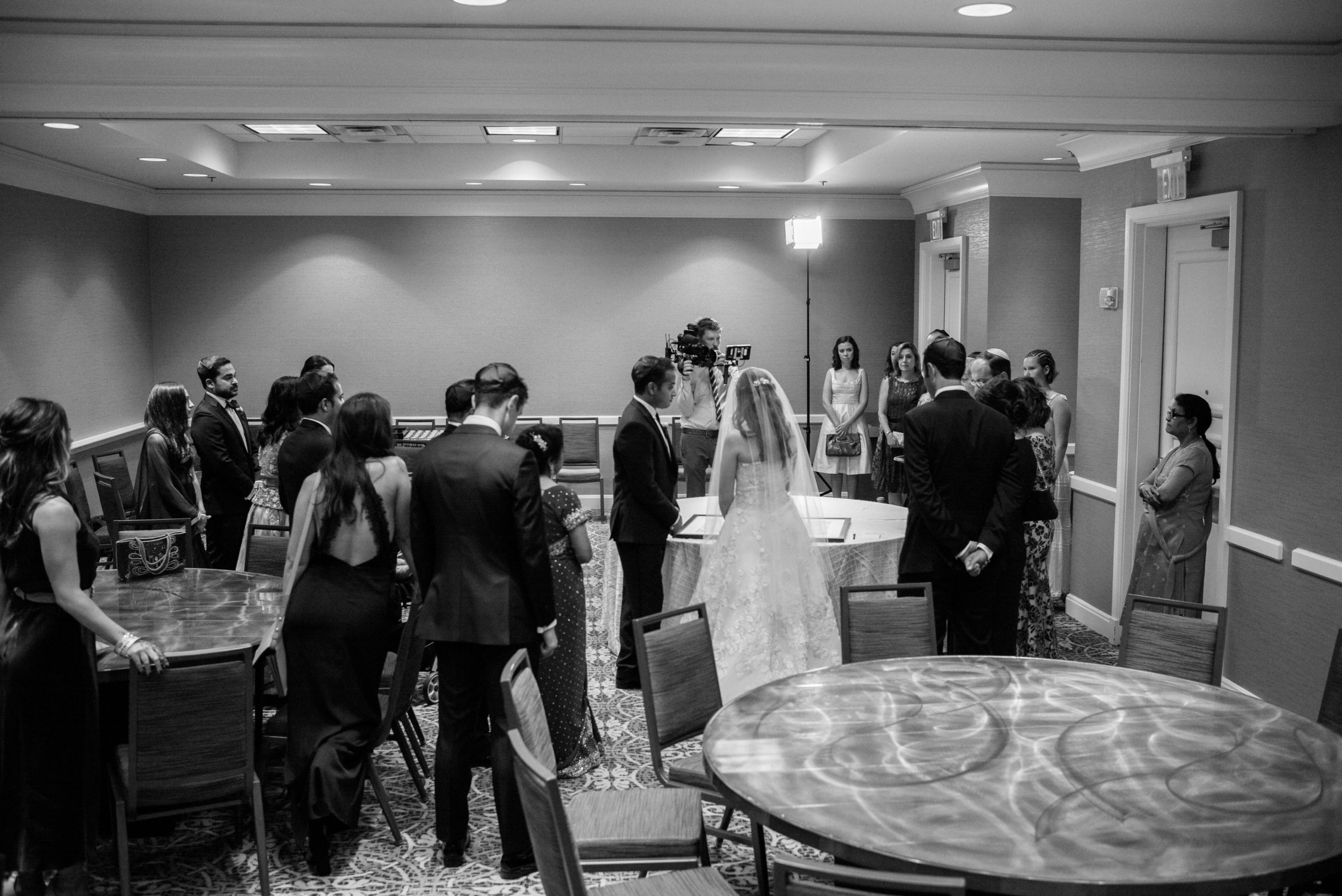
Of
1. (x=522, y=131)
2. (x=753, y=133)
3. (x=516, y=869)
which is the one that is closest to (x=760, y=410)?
(x=516, y=869)

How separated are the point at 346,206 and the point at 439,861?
804 cm

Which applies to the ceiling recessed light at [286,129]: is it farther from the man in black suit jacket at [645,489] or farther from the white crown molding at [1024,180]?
the white crown molding at [1024,180]

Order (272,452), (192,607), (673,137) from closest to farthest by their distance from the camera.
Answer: (192,607), (272,452), (673,137)

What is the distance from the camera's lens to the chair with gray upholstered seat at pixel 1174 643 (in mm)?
3951

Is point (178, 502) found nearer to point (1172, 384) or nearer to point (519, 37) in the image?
point (519, 37)

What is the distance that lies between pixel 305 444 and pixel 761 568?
6.89ft

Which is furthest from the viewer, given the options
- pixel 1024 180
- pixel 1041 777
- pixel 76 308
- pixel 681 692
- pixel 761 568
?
pixel 76 308

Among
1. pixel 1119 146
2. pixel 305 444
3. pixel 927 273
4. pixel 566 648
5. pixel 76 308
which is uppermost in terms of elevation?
pixel 1119 146

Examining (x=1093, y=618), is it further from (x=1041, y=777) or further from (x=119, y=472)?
(x=119, y=472)

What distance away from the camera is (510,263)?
37.0 ft

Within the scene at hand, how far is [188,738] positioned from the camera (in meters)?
3.61

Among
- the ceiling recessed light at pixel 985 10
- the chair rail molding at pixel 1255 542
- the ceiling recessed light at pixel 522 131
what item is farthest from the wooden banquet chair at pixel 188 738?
the ceiling recessed light at pixel 522 131

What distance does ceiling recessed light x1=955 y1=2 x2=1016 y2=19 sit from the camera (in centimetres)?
421

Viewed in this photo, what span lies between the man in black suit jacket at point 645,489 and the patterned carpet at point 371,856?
935 millimetres
